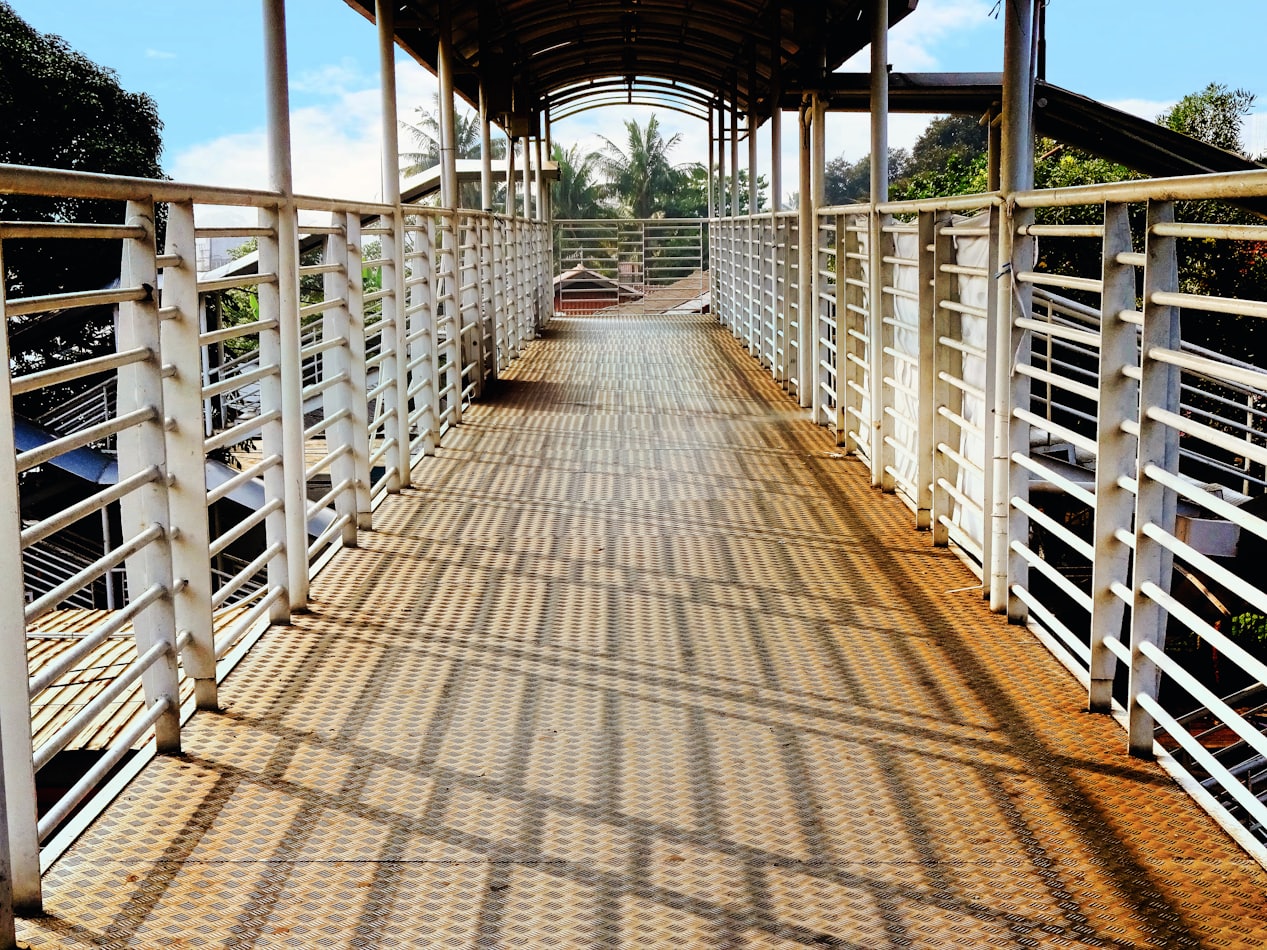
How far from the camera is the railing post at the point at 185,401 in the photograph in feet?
11.4

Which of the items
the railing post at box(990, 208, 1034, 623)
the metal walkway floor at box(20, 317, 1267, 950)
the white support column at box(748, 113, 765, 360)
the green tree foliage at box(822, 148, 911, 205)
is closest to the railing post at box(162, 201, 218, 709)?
the metal walkway floor at box(20, 317, 1267, 950)

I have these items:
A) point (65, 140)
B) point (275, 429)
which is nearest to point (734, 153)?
point (65, 140)

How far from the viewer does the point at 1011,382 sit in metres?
4.50

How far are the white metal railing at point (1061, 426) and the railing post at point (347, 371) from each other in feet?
7.26

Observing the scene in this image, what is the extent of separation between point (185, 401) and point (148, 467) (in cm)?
23

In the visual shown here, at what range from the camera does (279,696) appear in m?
3.87

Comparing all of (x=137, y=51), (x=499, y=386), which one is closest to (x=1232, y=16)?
(x=137, y=51)

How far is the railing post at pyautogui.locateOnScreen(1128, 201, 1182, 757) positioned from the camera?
3.15 metres

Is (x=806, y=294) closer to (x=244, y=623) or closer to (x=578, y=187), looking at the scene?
(x=244, y=623)

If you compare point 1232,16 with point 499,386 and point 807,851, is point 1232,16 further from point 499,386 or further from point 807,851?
point 807,851

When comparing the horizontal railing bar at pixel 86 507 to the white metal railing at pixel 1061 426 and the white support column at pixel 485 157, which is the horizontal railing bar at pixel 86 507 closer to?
the white metal railing at pixel 1061 426

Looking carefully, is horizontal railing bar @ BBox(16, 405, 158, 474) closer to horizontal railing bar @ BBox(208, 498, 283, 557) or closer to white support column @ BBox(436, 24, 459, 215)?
horizontal railing bar @ BBox(208, 498, 283, 557)

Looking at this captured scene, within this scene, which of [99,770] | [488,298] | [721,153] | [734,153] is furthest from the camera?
[721,153]

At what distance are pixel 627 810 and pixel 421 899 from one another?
0.55m
